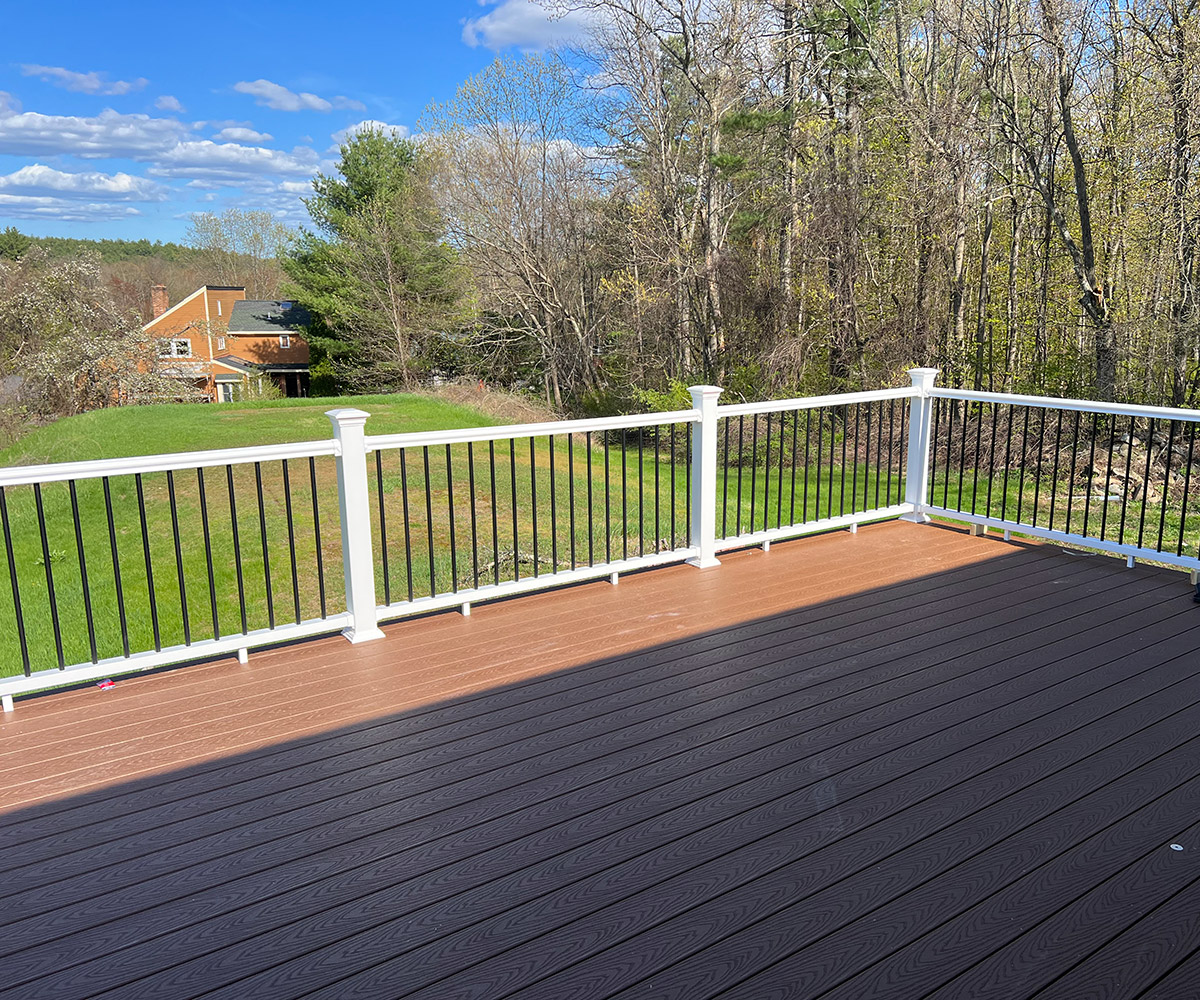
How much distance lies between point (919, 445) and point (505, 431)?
278 centimetres

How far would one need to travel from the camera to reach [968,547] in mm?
4555

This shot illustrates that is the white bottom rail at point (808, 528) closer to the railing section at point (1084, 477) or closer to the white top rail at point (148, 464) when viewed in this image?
the railing section at point (1084, 477)

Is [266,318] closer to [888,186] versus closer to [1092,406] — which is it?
[888,186]

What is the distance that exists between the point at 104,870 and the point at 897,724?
85.2 inches

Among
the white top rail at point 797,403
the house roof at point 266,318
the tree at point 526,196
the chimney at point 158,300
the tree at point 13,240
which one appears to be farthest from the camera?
the chimney at point 158,300

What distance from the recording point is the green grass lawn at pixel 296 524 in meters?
5.44

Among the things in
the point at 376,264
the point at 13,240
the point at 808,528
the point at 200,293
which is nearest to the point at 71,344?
the point at 376,264

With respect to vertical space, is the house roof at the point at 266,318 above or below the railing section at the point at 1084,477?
above

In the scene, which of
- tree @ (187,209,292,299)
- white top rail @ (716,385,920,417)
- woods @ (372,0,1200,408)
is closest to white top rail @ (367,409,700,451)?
white top rail @ (716,385,920,417)

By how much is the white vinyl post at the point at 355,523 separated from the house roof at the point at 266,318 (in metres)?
35.3

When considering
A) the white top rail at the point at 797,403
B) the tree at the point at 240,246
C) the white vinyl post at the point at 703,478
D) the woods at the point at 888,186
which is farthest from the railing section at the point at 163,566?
the tree at the point at 240,246

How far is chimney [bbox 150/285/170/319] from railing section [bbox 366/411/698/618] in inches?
1330

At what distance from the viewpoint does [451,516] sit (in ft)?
11.5

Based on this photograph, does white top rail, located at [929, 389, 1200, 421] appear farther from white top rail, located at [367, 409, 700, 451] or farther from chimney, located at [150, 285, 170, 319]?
chimney, located at [150, 285, 170, 319]
